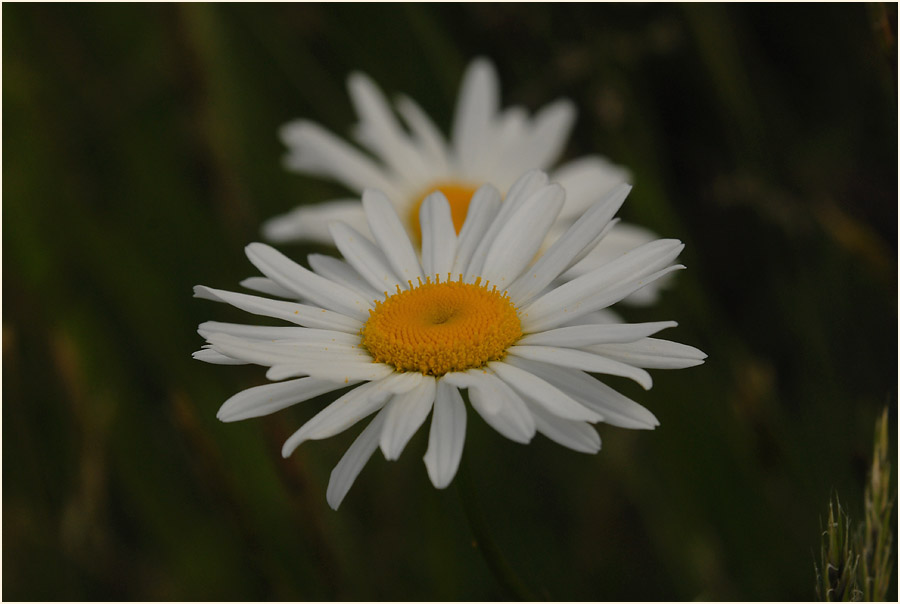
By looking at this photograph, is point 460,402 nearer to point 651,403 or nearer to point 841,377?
point 651,403

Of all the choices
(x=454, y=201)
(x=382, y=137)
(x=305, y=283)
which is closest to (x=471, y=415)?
(x=454, y=201)

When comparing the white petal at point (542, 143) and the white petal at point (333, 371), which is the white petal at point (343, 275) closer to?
the white petal at point (333, 371)

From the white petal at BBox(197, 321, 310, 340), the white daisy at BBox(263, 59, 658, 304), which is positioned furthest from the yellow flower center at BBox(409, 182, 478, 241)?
the white petal at BBox(197, 321, 310, 340)

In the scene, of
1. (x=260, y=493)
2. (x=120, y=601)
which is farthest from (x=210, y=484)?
(x=120, y=601)

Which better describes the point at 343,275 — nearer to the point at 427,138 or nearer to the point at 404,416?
the point at 404,416

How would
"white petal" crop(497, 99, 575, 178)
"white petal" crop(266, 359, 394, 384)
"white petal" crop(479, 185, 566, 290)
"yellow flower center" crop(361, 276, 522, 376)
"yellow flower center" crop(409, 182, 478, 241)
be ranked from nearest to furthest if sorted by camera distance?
1. "white petal" crop(266, 359, 394, 384)
2. "yellow flower center" crop(361, 276, 522, 376)
3. "white petal" crop(479, 185, 566, 290)
4. "yellow flower center" crop(409, 182, 478, 241)
5. "white petal" crop(497, 99, 575, 178)

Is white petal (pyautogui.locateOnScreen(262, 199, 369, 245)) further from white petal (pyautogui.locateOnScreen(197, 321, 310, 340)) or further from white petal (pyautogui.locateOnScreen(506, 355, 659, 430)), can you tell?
white petal (pyautogui.locateOnScreen(506, 355, 659, 430))

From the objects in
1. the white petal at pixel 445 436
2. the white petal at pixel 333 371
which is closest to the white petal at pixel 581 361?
the white petal at pixel 445 436
